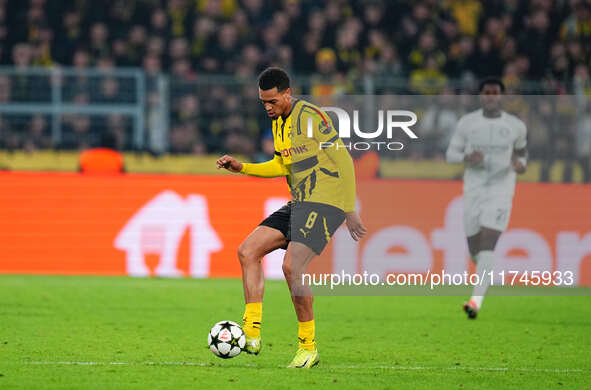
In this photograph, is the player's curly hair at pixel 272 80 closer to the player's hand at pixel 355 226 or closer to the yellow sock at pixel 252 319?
the player's hand at pixel 355 226

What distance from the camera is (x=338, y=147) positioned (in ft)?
21.4

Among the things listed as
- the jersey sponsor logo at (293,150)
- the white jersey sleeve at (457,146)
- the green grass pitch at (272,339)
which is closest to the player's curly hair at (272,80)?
the jersey sponsor logo at (293,150)

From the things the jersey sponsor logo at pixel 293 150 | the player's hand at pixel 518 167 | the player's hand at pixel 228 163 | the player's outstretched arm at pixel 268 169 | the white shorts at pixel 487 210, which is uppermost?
the jersey sponsor logo at pixel 293 150

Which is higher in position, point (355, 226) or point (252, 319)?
point (355, 226)

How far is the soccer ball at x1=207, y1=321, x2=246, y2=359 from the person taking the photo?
6.53 metres

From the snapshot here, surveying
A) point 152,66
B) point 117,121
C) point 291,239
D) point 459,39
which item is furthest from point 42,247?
point 459,39

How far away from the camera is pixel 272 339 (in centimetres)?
805

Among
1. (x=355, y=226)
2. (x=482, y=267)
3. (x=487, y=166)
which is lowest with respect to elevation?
(x=482, y=267)

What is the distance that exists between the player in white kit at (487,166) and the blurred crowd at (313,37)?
4.41 metres

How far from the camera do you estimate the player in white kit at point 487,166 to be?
9.32m

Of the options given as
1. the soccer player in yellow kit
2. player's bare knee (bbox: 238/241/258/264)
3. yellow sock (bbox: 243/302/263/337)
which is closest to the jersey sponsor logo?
the soccer player in yellow kit

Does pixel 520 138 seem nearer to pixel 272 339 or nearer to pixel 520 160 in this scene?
pixel 520 160

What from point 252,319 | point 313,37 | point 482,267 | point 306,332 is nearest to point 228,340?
point 252,319

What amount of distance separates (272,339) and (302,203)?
1822 millimetres
